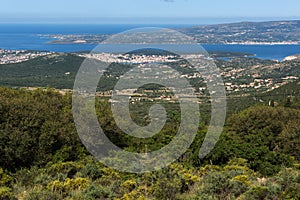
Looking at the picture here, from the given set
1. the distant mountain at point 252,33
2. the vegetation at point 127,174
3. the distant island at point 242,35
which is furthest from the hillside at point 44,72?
the distant mountain at point 252,33

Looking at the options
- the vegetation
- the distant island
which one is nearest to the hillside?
the vegetation

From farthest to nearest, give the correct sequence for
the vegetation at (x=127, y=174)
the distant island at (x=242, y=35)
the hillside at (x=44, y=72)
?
the distant island at (x=242, y=35)
the hillside at (x=44, y=72)
the vegetation at (x=127, y=174)

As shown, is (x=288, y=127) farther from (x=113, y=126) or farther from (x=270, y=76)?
(x=270, y=76)

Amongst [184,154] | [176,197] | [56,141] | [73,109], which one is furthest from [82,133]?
[176,197]

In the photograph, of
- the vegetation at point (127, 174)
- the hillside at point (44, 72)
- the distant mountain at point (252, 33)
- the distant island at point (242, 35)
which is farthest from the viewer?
the distant mountain at point (252, 33)

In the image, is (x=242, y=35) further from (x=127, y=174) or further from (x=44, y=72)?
(x=127, y=174)

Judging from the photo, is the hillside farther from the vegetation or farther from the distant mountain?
the distant mountain

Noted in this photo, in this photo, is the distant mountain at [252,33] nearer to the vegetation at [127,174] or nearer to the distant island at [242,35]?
the distant island at [242,35]

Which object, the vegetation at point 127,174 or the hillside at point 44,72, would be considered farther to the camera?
the hillside at point 44,72
